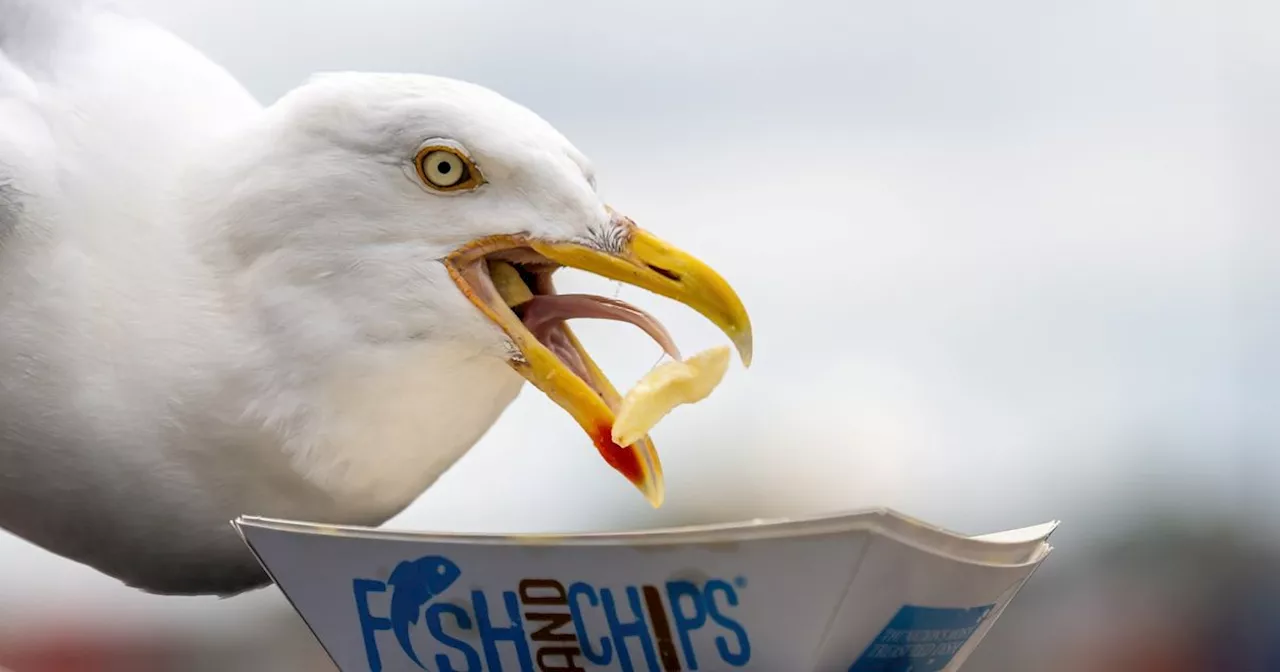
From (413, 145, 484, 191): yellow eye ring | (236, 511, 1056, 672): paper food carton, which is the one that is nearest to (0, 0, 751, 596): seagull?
(413, 145, 484, 191): yellow eye ring

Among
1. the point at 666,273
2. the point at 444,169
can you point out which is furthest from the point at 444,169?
the point at 666,273

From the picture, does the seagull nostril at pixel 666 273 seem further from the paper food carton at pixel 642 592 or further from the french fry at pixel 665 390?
the paper food carton at pixel 642 592

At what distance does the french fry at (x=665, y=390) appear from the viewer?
0.46 metres

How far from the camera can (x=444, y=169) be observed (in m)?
0.51

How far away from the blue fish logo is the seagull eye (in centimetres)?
20

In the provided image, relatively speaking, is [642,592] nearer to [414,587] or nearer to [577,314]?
[414,587]

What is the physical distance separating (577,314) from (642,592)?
210 mm

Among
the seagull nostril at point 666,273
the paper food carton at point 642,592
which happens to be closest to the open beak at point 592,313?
the seagull nostril at point 666,273

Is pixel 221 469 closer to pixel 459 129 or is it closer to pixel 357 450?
pixel 357 450

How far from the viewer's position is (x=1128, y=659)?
4.16 feet

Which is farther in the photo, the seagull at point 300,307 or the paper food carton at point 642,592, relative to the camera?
the seagull at point 300,307

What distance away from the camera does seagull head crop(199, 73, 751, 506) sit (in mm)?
504

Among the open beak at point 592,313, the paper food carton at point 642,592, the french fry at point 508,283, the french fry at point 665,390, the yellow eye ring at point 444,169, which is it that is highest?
the yellow eye ring at point 444,169

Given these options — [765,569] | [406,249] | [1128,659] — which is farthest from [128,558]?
[1128,659]
